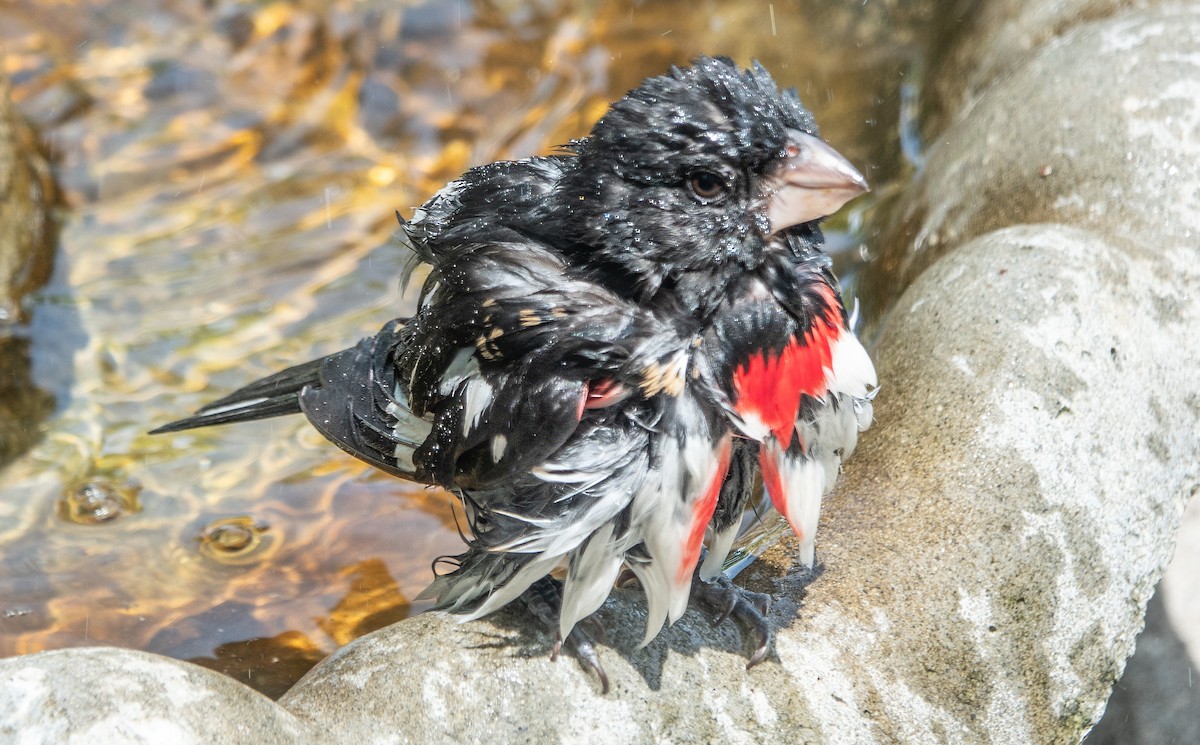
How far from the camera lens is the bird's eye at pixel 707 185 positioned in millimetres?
1944

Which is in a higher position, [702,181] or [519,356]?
[702,181]

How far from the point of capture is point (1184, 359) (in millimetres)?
2656

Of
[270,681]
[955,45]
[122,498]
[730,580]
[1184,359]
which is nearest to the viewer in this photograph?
[730,580]

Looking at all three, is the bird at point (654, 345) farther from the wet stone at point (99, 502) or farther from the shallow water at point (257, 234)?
the wet stone at point (99, 502)

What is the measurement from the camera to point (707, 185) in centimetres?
195

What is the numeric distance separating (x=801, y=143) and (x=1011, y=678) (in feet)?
3.63

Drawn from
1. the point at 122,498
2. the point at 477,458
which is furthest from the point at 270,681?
the point at 477,458

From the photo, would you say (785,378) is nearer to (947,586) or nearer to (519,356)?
(519,356)

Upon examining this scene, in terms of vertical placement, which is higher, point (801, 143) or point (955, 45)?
point (801, 143)

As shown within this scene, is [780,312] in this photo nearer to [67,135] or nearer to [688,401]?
[688,401]

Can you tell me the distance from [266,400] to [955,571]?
5.22 feet

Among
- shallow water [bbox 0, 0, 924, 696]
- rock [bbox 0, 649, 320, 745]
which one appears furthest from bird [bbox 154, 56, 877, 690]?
shallow water [bbox 0, 0, 924, 696]

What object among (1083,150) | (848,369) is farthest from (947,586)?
(1083,150)

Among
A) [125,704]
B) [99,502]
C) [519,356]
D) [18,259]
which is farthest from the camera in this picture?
[18,259]
